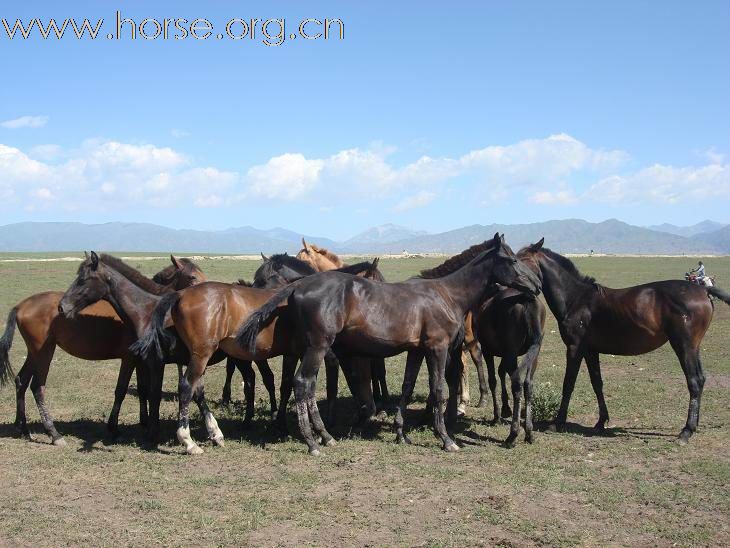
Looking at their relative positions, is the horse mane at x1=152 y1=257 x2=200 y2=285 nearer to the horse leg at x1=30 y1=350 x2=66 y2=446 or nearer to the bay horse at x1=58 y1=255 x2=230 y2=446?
the bay horse at x1=58 y1=255 x2=230 y2=446

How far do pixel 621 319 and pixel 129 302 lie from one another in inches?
268

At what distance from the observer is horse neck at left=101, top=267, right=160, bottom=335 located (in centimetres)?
872

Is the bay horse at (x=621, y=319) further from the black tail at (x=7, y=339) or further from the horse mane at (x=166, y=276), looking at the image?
the black tail at (x=7, y=339)

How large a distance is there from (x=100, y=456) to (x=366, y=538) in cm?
401

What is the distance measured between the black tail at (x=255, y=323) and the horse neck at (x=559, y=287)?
3792 mm

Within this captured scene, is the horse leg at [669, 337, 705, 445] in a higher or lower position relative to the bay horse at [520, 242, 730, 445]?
lower

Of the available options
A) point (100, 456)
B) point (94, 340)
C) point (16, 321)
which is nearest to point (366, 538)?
point (100, 456)

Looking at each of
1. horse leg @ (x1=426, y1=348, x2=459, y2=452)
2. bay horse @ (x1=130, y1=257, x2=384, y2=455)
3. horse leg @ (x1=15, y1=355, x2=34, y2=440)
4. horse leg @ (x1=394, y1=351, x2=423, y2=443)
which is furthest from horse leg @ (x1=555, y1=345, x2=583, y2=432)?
horse leg @ (x1=15, y1=355, x2=34, y2=440)

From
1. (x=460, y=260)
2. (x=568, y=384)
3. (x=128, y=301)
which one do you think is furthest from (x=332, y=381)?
(x=568, y=384)

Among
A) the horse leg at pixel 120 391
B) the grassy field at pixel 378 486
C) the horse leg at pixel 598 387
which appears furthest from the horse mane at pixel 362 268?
the horse leg at pixel 598 387

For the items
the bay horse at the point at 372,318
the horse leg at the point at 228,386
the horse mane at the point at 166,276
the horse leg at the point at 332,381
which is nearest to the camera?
the bay horse at the point at 372,318

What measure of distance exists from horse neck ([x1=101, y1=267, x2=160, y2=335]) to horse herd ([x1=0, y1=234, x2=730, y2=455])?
0.02m

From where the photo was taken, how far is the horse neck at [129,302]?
8719mm

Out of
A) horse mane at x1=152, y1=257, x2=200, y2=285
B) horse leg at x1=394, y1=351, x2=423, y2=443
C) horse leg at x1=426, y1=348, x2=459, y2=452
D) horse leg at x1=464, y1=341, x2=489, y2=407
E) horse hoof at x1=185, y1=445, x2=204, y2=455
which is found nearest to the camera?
horse hoof at x1=185, y1=445, x2=204, y2=455
